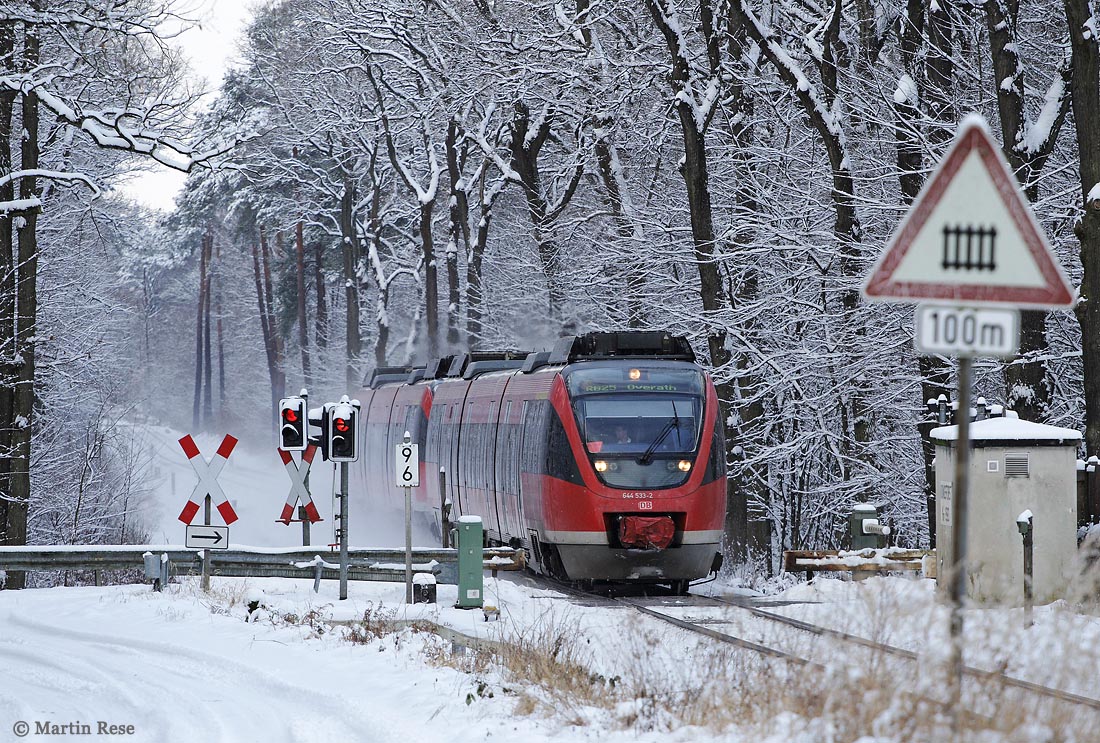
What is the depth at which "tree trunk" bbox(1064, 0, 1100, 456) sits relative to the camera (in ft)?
48.5

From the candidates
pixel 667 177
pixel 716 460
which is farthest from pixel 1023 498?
pixel 667 177

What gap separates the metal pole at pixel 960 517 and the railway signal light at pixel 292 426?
38.0ft

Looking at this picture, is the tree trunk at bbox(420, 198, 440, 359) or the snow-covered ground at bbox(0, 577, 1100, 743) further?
the tree trunk at bbox(420, 198, 440, 359)

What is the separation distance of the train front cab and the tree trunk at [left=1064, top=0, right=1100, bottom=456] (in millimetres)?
4672

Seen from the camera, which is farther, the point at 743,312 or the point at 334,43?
the point at 334,43

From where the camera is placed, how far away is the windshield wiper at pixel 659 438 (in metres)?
17.8

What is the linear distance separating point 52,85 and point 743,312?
10.1 m

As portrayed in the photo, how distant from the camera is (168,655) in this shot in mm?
12375

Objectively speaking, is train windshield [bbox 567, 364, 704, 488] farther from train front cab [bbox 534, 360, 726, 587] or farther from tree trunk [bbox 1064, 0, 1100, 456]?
tree trunk [bbox 1064, 0, 1100, 456]

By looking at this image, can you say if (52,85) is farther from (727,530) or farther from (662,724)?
(662,724)

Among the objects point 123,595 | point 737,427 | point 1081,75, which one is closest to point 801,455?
point 737,427

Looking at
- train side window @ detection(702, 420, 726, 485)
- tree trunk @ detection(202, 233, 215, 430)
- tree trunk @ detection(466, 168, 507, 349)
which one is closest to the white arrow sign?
train side window @ detection(702, 420, 726, 485)

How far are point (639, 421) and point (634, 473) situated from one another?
659 mm

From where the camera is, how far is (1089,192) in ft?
48.6
